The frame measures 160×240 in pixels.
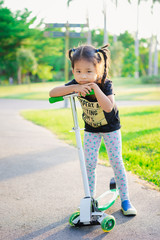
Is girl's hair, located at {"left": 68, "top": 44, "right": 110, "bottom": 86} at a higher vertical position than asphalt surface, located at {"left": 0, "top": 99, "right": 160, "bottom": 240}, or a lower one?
higher

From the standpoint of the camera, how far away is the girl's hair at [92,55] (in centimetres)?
209

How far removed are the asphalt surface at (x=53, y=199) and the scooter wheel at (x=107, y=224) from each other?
0.14 feet

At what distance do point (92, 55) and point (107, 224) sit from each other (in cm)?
129

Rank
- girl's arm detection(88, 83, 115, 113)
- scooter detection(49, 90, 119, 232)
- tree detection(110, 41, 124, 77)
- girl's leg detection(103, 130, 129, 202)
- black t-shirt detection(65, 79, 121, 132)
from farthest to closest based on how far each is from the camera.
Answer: tree detection(110, 41, 124, 77), girl's leg detection(103, 130, 129, 202), black t-shirt detection(65, 79, 121, 132), scooter detection(49, 90, 119, 232), girl's arm detection(88, 83, 115, 113)

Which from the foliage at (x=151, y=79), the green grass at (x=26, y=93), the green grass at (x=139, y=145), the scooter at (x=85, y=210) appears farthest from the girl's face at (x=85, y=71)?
the foliage at (x=151, y=79)

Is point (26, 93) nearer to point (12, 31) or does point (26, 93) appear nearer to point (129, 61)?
point (12, 31)

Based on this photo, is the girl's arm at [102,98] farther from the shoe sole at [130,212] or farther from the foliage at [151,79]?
the foliage at [151,79]

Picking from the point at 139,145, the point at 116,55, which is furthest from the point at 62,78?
the point at 139,145

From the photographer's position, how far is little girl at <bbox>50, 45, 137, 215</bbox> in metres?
2.08

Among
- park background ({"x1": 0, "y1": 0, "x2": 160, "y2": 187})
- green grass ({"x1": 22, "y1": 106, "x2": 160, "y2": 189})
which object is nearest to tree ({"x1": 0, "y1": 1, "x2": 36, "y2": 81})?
park background ({"x1": 0, "y1": 0, "x2": 160, "y2": 187})

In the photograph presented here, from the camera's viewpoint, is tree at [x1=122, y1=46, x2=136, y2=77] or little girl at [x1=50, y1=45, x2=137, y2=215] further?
tree at [x1=122, y1=46, x2=136, y2=77]

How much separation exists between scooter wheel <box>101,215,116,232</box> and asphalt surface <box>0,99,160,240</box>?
4cm

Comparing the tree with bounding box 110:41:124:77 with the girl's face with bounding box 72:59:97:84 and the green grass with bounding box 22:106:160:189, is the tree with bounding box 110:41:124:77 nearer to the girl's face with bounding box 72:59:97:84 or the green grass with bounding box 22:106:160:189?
the green grass with bounding box 22:106:160:189

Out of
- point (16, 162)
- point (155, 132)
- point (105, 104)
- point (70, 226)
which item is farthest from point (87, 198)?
point (155, 132)
